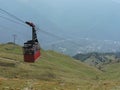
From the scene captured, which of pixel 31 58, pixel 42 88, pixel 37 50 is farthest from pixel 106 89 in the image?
pixel 37 50

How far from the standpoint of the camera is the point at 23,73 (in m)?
140

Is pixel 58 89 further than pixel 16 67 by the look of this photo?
No

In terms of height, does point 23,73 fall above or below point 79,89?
above

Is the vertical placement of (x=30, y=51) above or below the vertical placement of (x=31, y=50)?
below

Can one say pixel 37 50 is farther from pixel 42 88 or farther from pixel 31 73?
pixel 31 73

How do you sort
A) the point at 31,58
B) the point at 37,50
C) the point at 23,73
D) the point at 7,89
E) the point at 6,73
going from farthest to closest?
1. the point at 23,73
2. the point at 6,73
3. the point at 37,50
4. the point at 31,58
5. the point at 7,89

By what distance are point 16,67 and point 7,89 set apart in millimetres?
112093

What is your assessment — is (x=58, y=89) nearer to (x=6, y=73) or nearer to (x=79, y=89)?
Answer: (x=79, y=89)

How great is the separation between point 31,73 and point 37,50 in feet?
267

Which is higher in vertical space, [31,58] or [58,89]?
[31,58]

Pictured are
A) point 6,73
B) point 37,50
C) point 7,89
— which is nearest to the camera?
point 7,89

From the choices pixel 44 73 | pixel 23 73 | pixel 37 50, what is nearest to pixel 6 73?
pixel 23 73

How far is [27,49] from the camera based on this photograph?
61812 mm

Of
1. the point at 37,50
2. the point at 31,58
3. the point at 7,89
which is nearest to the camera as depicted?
Answer: the point at 7,89
